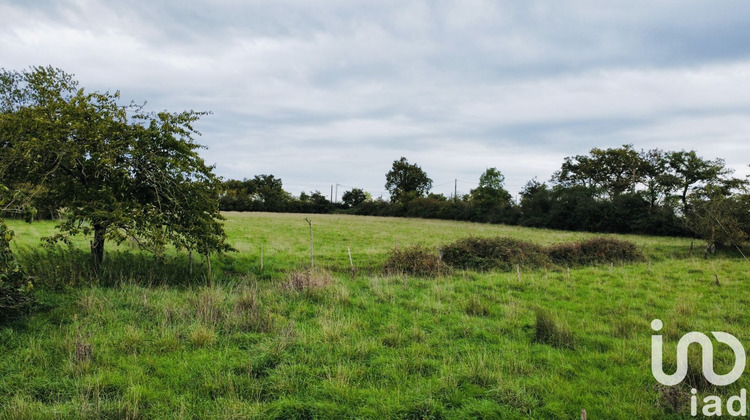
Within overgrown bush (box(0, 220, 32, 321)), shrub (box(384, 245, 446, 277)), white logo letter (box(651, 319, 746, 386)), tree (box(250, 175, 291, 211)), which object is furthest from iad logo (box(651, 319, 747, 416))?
tree (box(250, 175, 291, 211))

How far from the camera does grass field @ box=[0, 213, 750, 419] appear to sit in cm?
490

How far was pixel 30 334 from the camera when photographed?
686cm

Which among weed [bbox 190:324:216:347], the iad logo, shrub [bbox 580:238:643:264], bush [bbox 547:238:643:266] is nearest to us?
the iad logo


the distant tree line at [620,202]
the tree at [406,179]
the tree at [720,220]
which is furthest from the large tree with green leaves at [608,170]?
the tree at [406,179]

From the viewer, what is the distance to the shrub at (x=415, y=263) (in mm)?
15328

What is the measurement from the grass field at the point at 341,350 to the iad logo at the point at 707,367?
131 millimetres

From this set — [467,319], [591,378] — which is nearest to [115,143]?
[467,319]

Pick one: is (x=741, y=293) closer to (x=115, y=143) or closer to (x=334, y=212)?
(x=115, y=143)

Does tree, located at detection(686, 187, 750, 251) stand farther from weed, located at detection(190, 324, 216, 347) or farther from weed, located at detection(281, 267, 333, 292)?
weed, located at detection(190, 324, 216, 347)

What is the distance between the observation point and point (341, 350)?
659 cm

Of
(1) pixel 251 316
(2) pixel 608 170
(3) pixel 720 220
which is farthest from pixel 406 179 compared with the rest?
(1) pixel 251 316

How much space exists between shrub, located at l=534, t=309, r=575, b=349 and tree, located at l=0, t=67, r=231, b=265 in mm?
9340

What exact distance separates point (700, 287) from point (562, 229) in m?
36.2

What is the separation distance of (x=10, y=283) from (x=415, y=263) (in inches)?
481
